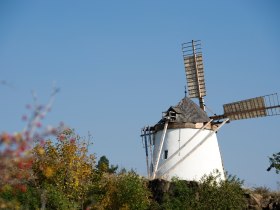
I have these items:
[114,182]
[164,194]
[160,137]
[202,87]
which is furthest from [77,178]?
[202,87]

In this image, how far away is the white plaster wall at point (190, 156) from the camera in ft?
97.5

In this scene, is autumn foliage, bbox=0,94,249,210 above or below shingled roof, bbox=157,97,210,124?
below

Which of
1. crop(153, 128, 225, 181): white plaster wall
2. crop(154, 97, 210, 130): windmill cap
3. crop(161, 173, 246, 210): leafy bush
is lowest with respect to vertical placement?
crop(161, 173, 246, 210): leafy bush

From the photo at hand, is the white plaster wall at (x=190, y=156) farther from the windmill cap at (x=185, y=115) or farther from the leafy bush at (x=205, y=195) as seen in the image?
the leafy bush at (x=205, y=195)

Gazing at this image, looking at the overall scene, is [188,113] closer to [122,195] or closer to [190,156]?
[190,156]

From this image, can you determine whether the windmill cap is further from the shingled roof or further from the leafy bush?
the leafy bush

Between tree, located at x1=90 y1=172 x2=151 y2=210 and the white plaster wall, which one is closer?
tree, located at x1=90 y1=172 x2=151 y2=210

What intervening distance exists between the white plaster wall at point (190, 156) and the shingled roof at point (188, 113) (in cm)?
63

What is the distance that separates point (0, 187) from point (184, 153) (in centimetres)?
2260

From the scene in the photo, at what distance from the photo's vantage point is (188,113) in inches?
1230

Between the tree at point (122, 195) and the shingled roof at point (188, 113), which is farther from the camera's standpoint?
the shingled roof at point (188, 113)

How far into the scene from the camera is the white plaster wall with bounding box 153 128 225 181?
29.7 metres

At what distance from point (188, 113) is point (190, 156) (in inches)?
113

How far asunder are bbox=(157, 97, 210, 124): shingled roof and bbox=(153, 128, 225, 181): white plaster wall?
63 cm
